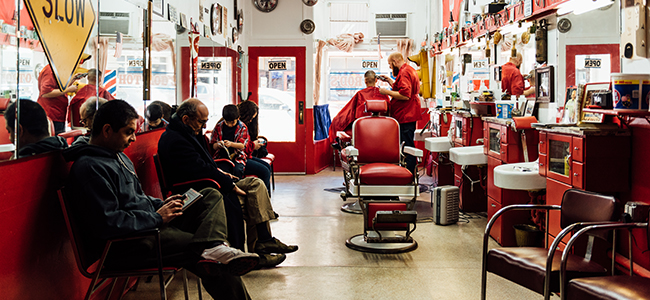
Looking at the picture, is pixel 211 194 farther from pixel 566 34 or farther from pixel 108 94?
pixel 566 34

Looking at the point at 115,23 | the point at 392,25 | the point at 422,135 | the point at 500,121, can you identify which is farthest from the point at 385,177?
the point at 392,25

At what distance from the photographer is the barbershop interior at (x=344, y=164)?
2322 millimetres

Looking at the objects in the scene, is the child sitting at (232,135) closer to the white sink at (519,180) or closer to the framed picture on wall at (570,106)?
the white sink at (519,180)

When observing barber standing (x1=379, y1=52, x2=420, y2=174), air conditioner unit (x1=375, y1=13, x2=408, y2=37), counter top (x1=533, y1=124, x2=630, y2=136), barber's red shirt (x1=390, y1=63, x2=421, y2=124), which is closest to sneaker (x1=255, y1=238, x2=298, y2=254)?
counter top (x1=533, y1=124, x2=630, y2=136)

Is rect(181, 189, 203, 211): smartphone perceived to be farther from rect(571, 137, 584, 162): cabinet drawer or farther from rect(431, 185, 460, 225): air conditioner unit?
rect(431, 185, 460, 225): air conditioner unit

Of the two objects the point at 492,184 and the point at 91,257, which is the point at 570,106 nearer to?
the point at 492,184

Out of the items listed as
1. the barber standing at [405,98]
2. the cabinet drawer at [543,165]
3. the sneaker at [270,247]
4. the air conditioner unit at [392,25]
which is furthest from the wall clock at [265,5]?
the cabinet drawer at [543,165]

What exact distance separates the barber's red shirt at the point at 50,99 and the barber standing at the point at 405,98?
4489 mm

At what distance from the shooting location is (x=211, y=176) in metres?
3.51

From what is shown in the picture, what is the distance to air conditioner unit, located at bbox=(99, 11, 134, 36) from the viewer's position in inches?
122

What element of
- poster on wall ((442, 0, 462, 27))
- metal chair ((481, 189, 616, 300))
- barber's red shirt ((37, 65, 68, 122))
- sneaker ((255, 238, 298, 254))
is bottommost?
sneaker ((255, 238, 298, 254))

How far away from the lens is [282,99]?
9039 mm

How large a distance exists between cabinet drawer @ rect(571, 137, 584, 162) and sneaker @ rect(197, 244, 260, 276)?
211 cm

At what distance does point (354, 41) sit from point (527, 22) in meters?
5.19
